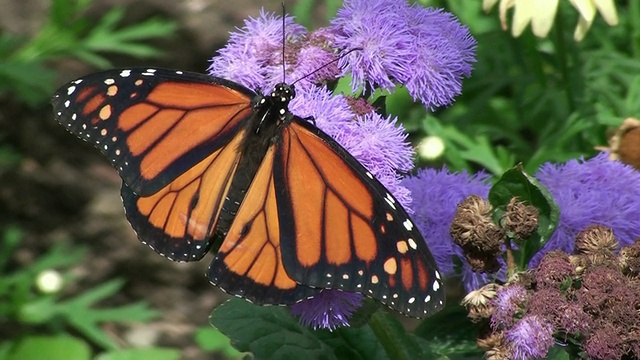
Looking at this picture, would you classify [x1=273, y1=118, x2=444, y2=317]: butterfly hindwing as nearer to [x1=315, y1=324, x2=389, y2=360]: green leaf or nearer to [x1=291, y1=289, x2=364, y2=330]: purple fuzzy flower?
[x1=291, y1=289, x2=364, y2=330]: purple fuzzy flower

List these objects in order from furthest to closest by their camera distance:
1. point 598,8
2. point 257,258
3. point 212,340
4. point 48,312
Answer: point 48,312, point 212,340, point 598,8, point 257,258

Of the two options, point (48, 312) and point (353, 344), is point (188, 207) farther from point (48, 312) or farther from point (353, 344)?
point (48, 312)

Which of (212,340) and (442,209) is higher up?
(442,209)

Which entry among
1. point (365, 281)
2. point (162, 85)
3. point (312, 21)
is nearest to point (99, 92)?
point (162, 85)

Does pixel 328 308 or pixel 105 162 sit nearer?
→ pixel 328 308

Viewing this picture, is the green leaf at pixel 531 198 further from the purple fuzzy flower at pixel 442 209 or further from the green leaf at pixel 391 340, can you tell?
the green leaf at pixel 391 340

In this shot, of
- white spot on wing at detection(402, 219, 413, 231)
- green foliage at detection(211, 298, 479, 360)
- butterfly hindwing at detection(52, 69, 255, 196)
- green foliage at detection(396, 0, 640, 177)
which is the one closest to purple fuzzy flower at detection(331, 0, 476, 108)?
butterfly hindwing at detection(52, 69, 255, 196)

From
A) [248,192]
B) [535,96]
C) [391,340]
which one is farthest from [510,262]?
[535,96]
